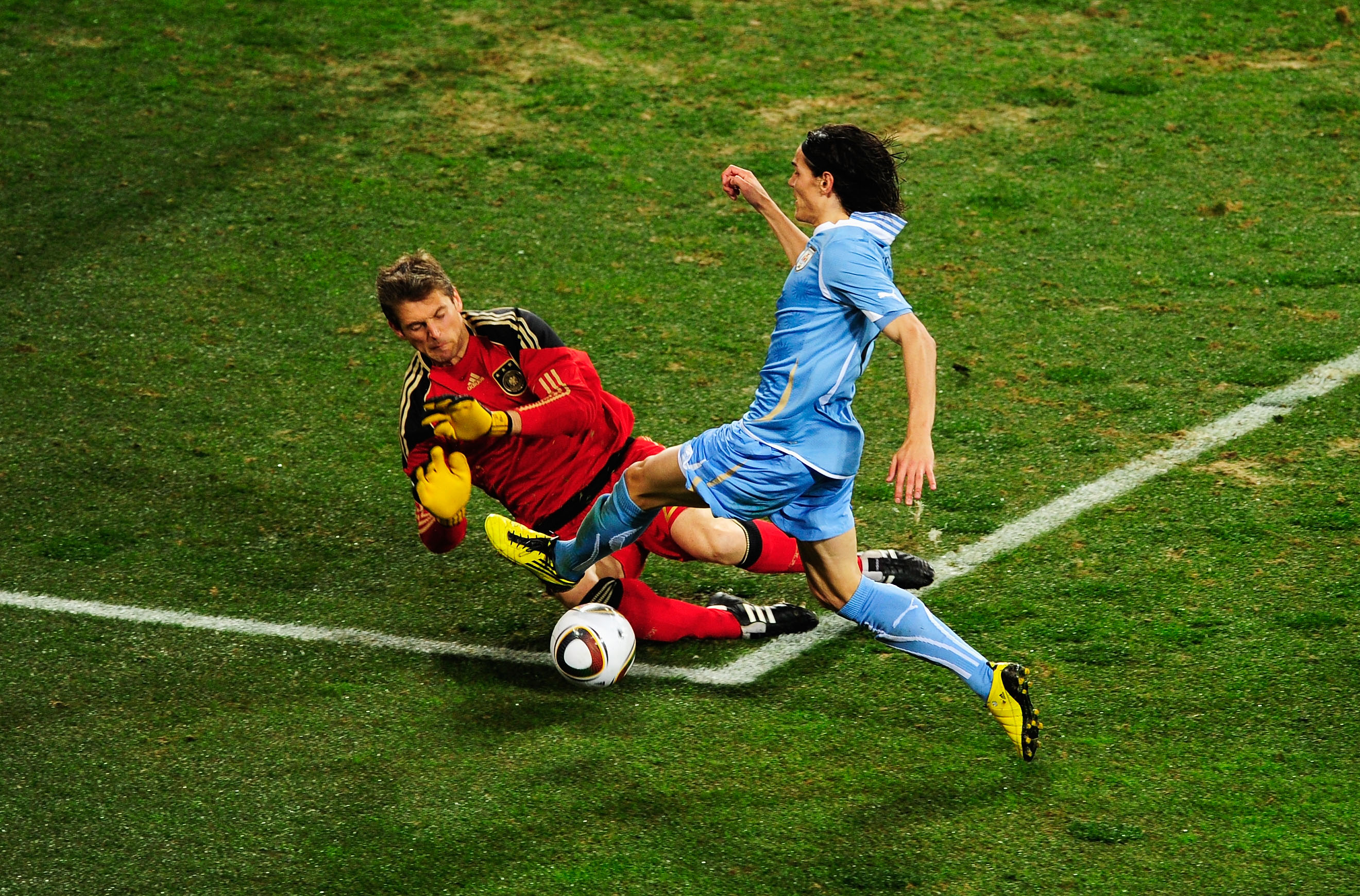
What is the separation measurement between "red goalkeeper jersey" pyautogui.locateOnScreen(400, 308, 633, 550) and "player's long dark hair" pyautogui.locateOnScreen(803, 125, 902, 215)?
125 centimetres

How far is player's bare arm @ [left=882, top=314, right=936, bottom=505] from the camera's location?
12.3ft

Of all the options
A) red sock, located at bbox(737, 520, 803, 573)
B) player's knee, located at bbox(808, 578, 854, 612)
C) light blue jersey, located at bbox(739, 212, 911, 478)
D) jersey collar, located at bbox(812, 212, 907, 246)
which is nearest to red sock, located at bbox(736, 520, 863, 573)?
red sock, located at bbox(737, 520, 803, 573)

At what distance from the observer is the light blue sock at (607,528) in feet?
14.7

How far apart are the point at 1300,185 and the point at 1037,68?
2316 millimetres

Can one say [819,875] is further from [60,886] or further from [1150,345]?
[1150,345]

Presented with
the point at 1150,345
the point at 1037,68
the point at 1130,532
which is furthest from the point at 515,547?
the point at 1037,68

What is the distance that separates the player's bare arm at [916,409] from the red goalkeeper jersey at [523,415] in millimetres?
1463

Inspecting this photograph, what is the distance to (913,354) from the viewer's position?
3.78 metres

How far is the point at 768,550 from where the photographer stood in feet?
17.1

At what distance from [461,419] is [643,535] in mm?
861

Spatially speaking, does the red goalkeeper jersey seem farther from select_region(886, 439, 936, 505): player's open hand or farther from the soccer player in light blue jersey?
select_region(886, 439, 936, 505): player's open hand

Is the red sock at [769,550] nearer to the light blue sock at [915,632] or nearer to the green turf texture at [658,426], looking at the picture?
the green turf texture at [658,426]

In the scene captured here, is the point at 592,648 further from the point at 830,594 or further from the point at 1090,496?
the point at 1090,496

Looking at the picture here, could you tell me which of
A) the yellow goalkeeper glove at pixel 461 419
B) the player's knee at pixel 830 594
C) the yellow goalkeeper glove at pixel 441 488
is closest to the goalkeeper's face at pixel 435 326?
the yellow goalkeeper glove at pixel 461 419
